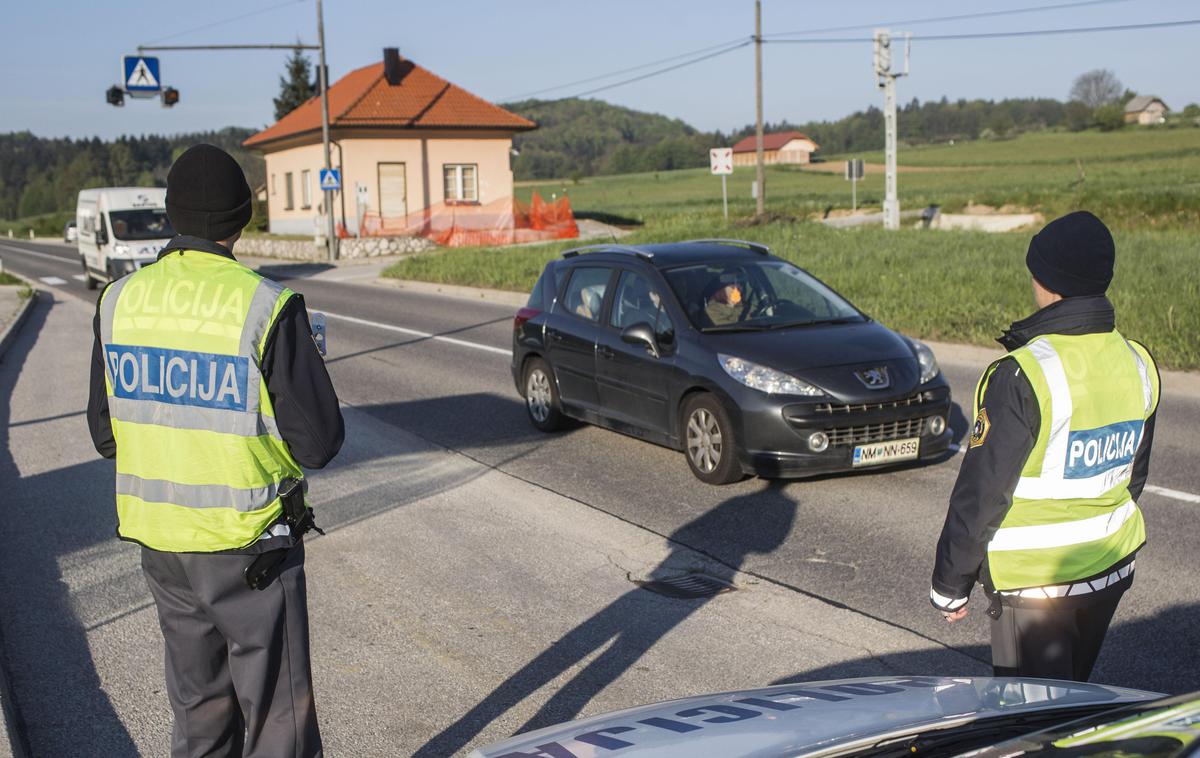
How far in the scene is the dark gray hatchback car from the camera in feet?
25.8

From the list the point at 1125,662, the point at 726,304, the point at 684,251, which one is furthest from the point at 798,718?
the point at 684,251

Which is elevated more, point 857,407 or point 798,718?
point 798,718

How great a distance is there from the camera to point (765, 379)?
314 inches

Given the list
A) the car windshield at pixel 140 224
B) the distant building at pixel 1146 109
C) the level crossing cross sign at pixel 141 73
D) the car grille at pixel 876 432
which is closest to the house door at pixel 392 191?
the level crossing cross sign at pixel 141 73

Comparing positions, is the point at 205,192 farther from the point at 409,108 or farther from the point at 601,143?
the point at 601,143

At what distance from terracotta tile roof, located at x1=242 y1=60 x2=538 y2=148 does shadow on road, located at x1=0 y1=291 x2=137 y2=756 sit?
1444 inches

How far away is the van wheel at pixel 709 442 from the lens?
8.05 m

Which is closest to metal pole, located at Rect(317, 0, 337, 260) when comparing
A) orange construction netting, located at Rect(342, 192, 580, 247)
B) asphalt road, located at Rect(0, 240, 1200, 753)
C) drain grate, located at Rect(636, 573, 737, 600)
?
orange construction netting, located at Rect(342, 192, 580, 247)

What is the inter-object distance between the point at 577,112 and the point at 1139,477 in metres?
168

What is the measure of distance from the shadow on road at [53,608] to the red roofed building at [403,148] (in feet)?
118

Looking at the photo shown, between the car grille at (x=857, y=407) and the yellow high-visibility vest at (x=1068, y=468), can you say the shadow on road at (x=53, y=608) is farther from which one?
the car grille at (x=857, y=407)

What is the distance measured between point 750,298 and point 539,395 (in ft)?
7.31

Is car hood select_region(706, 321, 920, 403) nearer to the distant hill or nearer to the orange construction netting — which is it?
the orange construction netting

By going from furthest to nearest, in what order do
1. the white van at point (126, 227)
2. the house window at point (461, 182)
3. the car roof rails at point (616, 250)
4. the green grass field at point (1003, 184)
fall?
the house window at point (461, 182) → the green grass field at point (1003, 184) → the white van at point (126, 227) → the car roof rails at point (616, 250)
